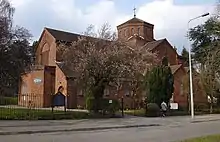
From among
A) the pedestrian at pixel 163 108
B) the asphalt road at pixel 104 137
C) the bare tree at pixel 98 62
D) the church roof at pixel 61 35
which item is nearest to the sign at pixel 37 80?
the church roof at pixel 61 35

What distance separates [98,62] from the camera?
103 ft

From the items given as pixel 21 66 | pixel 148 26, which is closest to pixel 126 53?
pixel 21 66

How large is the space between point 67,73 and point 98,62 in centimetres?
1662

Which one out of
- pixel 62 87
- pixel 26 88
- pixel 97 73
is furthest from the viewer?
pixel 26 88

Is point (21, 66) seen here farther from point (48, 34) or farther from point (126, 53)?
point (48, 34)

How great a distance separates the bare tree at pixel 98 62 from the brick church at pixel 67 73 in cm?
435

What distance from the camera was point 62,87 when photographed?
49.5 m

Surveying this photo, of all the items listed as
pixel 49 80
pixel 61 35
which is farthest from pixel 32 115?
pixel 61 35

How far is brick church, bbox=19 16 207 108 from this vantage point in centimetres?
4803

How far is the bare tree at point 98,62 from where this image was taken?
31562 mm

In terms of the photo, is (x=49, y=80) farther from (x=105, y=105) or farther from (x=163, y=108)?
(x=105, y=105)

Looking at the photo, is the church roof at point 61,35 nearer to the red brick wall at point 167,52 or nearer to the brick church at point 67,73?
the brick church at point 67,73

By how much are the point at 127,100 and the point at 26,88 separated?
15.2 m

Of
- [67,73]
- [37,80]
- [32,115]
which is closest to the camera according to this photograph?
[32,115]
